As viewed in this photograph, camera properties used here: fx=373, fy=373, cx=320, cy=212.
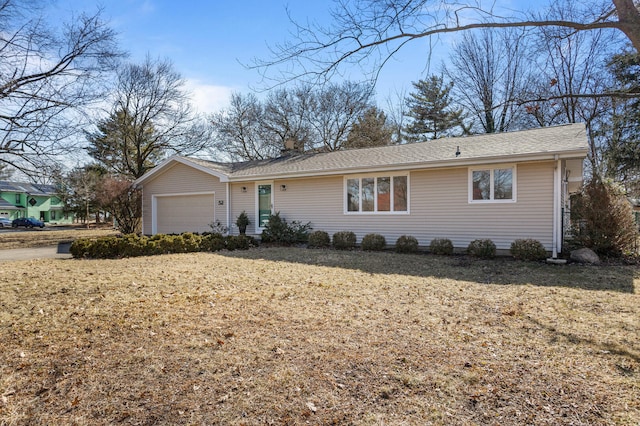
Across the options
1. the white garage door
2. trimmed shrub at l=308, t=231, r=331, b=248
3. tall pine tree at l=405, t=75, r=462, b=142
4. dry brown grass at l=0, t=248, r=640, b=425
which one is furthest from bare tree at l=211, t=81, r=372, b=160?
dry brown grass at l=0, t=248, r=640, b=425

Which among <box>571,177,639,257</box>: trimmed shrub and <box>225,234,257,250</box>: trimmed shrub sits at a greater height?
<box>571,177,639,257</box>: trimmed shrub

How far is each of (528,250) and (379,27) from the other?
23.6ft

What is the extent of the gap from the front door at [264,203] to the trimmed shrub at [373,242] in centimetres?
438

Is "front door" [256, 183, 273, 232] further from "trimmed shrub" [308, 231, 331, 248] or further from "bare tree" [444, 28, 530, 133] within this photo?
"bare tree" [444, 28, 530, 133]

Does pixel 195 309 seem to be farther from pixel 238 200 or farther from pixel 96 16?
pixel 96 16

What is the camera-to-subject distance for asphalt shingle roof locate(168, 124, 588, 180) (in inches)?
374

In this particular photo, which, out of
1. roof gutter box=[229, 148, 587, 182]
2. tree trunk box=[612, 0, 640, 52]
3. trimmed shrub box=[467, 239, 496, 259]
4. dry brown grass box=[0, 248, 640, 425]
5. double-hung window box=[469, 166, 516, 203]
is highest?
tree trunk box=[612, 0, 640, 52]

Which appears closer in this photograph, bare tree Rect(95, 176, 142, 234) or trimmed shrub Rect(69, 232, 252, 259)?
trimmed shrub Rect(69, 232, 252, 259)

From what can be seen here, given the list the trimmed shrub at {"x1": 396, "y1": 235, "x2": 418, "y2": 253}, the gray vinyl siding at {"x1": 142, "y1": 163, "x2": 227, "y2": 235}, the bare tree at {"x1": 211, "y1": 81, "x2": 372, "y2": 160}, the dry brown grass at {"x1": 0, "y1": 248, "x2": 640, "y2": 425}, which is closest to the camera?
the dry brown grass at {"x1": 0, "y1": 248, "x2": 640, "y2": 425}

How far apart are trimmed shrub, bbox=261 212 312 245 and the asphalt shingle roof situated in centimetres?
175

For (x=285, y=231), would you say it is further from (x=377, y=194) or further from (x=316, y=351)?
(x=316, y=351)

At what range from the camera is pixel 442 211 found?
10852 mm

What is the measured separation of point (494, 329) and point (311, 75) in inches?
144

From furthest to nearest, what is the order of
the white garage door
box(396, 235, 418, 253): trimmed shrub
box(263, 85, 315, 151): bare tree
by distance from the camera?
box(263, 85, 315, 151): bare tree < the white garage door < box(396, 235, 418, 253): trimmed shrub
